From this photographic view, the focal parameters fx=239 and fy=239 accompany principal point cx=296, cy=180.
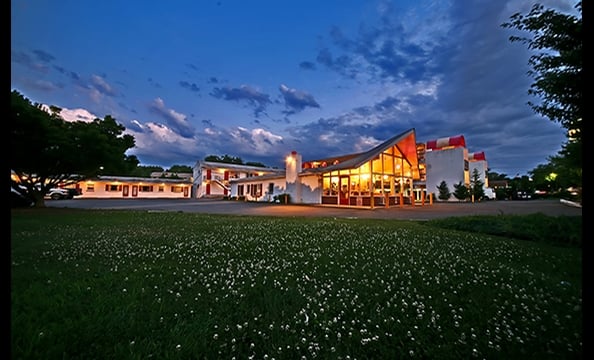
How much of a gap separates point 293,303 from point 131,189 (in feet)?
152

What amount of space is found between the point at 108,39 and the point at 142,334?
47.4ft

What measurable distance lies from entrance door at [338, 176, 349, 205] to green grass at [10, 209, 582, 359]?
50.0 ft

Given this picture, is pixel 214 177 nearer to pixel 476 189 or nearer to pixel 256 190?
pixel 256 190

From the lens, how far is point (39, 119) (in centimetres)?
1224

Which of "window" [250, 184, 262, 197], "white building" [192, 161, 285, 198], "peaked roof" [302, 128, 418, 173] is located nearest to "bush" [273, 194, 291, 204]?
"peaked roof" [302, 128, 418, 173]

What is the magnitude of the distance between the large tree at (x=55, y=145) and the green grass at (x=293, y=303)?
1068cm

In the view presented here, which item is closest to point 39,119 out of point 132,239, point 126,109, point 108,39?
point 108,39

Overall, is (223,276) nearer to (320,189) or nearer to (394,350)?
(394,350)

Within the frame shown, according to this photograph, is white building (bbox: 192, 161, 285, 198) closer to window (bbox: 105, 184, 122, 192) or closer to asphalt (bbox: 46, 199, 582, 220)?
window (bbox: 105, 184, 122, 192)

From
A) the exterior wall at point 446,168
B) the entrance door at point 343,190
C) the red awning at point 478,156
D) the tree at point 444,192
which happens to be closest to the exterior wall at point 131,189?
the entrance door at point 343,190

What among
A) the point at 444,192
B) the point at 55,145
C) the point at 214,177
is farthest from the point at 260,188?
the point at 444,192

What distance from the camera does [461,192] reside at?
31.0 metres

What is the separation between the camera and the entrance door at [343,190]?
814 inches

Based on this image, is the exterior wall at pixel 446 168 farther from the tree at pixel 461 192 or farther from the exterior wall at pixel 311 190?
the exterior wall at pixel 311 190
